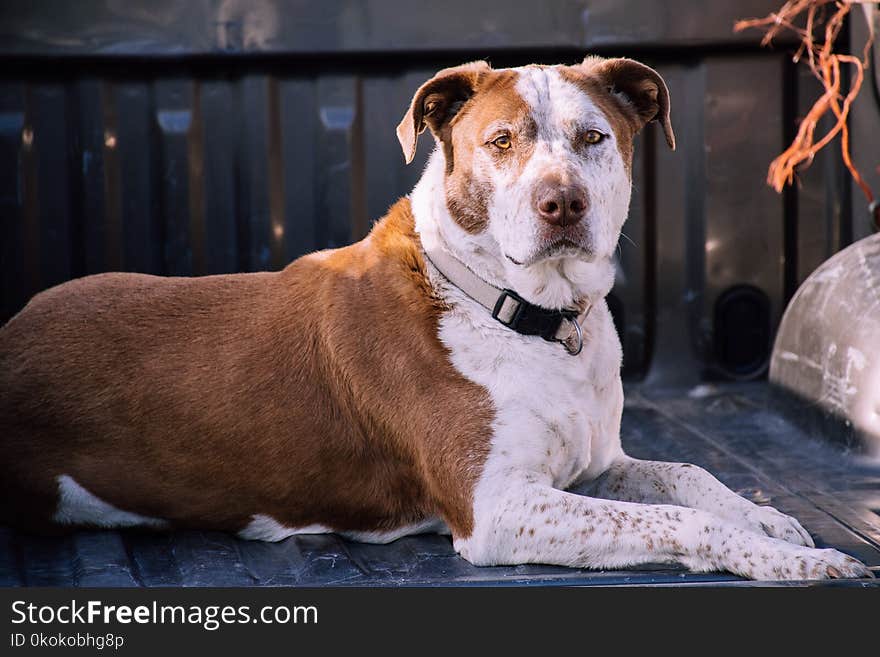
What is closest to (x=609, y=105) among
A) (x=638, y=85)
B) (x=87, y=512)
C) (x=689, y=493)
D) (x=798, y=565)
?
(x=638, y=85)

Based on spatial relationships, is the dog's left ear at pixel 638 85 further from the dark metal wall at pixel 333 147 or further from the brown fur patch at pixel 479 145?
the dark metal wall at pixel 333 147

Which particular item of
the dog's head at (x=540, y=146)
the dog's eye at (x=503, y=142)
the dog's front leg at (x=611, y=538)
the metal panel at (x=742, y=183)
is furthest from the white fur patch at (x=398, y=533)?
the metal panel at (x=742, y=183)

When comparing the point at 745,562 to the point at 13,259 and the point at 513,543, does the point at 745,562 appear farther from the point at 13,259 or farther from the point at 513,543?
the point at 13,259

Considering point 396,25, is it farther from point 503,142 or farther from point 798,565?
point 798,565

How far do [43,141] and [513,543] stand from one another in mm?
2332

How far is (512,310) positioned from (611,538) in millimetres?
625

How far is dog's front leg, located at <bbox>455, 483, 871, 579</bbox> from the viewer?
2.73 meters

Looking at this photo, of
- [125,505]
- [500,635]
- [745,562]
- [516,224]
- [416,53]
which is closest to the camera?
[500,635]

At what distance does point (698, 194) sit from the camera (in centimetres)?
444

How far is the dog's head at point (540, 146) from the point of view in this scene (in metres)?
A: 2.95

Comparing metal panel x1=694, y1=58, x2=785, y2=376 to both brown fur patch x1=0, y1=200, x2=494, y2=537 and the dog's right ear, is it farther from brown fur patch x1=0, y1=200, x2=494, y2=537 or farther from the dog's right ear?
brown fur patch x1=0, y1=200, x2=494, y2=537

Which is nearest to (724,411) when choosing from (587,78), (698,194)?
(698,194)

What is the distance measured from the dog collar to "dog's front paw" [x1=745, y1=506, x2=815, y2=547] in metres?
0.58

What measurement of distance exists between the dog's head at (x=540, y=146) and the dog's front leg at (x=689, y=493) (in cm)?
60
